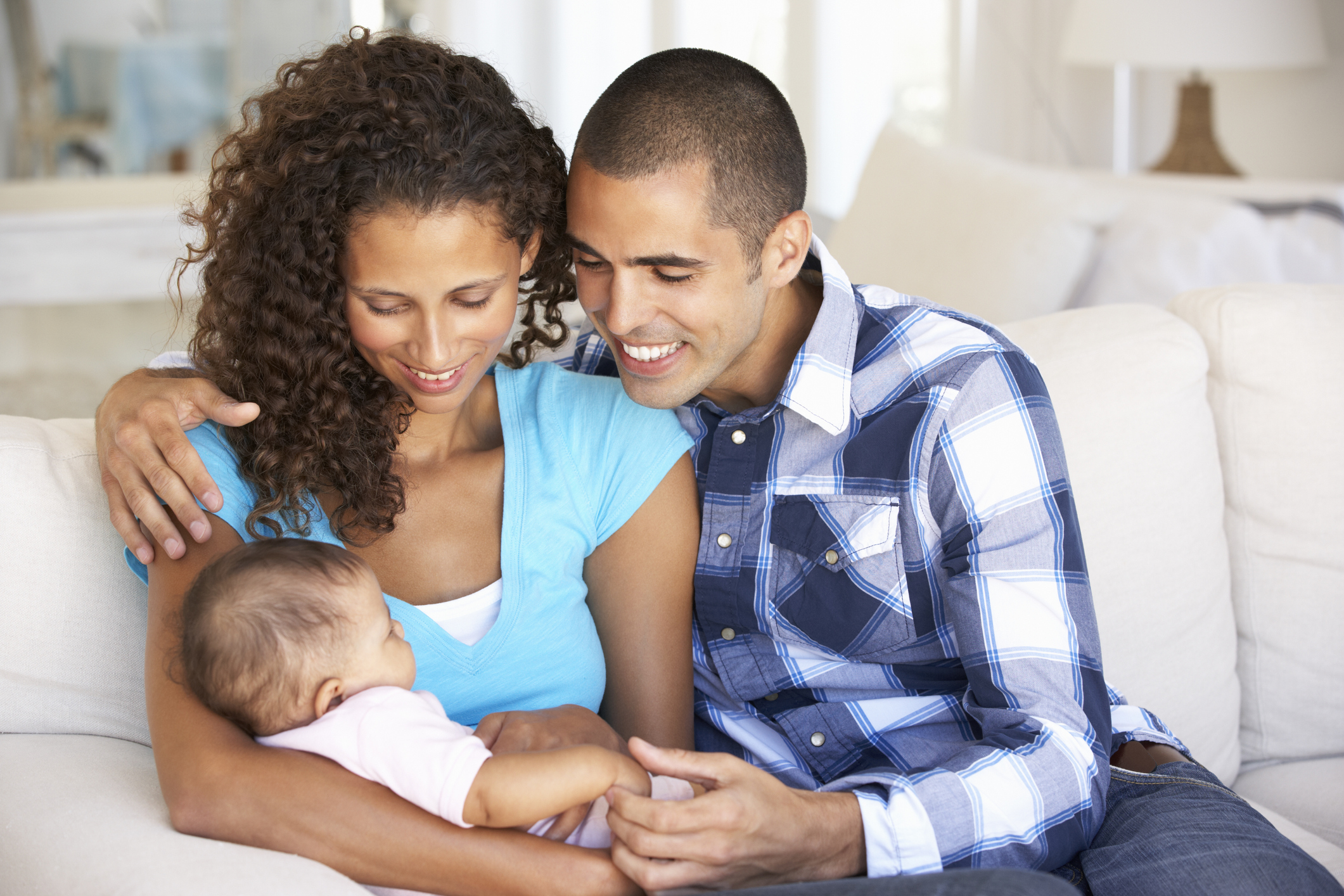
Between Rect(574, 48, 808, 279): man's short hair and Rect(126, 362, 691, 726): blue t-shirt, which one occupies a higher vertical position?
Rect(574, 48, 808, 279): man's short hair

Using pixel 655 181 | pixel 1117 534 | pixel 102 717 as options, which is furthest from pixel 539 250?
pixel 1117 534

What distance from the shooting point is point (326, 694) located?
1180mm

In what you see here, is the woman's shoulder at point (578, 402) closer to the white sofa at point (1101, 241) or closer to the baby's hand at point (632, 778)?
the baby's hand at point (632, 778)

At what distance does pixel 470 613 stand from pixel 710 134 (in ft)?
2.08

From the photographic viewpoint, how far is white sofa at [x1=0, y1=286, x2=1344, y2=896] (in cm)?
141

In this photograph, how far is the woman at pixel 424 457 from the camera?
3.77 ft

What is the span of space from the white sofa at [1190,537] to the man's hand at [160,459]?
0.13m

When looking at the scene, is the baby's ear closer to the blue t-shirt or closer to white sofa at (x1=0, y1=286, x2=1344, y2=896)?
the blue t-shirt

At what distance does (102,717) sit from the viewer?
4.58 feet

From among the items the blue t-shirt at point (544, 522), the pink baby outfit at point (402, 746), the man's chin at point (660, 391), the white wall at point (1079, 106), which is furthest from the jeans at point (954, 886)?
the white wall at point (1079, 106)

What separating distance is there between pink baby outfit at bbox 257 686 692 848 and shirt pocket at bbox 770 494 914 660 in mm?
408

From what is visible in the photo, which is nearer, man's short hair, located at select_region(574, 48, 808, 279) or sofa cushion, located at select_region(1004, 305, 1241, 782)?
man's short hair, located at select_region(574, 48, 808, 279)

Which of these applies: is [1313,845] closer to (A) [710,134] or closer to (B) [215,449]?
(A) [710,134]

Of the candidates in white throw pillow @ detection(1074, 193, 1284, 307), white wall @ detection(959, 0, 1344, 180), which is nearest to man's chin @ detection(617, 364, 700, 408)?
white throw pillow @ detection(1074, 193, 1284, 307)
